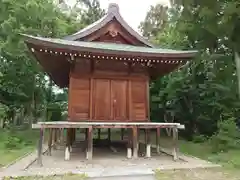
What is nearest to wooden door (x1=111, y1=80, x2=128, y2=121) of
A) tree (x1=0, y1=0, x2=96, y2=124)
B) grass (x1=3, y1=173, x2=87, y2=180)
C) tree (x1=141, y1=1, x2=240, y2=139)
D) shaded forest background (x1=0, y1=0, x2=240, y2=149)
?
grass (x1=3, y1=173, x2=87, y2=180)

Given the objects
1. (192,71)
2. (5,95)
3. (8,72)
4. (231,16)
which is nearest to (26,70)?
(8,72)

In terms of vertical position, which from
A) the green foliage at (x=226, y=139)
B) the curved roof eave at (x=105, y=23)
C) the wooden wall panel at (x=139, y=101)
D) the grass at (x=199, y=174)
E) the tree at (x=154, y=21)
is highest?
the tree at (x=154, y=21)

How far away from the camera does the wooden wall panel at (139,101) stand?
1052cm

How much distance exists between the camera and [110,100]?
10.3 meters

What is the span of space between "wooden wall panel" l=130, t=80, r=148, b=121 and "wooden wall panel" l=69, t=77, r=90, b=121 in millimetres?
1831

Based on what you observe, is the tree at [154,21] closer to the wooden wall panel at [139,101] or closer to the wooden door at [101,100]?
the wooden wall panel at [139,101]

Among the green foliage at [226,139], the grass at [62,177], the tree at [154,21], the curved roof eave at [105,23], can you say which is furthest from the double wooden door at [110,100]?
the tree at [154,21]

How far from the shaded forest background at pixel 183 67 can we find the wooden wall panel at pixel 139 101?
3.77 meters

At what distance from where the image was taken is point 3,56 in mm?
19484

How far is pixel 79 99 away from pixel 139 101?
8.00 ft

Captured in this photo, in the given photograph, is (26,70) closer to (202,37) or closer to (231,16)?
(202,37)

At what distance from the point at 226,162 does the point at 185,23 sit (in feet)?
24.1

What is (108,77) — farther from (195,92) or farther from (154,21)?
(154,21)

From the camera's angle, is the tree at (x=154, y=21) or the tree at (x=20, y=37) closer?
the tree at (x=20, y=37)
